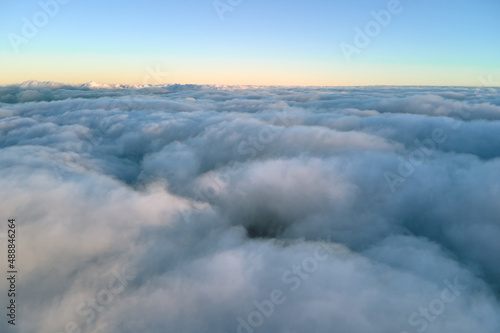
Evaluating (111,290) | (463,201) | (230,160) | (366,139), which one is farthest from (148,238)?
(366,139)

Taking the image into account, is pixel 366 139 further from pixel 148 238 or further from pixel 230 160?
pixel 148 238
